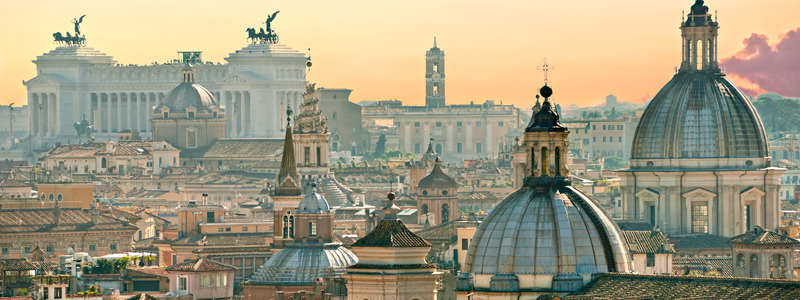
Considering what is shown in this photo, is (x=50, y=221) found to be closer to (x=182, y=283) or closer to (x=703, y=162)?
(x=703, y=162)

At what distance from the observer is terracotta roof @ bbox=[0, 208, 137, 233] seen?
434ft

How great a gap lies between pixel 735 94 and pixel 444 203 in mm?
31424

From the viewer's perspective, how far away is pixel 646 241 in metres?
91.1

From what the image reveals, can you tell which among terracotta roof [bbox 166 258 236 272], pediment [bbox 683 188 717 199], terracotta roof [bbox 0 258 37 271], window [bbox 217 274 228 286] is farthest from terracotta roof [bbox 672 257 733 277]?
terracotta roof [bbox 0 258 37 271]

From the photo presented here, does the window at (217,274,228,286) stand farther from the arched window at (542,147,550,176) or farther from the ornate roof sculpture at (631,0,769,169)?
the arched window at (542,147,550,176)

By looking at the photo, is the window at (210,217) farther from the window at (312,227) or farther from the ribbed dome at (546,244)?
the ribbed dome at (546,244)

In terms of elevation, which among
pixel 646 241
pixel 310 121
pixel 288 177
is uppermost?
pixel 310 121

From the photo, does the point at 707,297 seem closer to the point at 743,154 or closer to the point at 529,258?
the point at 529,258

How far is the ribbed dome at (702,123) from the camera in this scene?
350 feet

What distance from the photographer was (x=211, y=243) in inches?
4658

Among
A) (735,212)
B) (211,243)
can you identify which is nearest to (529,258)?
(735,212)

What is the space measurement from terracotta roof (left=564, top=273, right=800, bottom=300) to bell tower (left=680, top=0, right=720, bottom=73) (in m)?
51.6

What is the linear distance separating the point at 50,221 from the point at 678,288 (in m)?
81.7

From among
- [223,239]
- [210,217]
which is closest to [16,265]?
[223,239]
